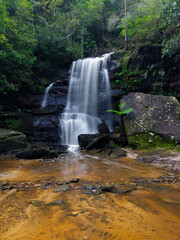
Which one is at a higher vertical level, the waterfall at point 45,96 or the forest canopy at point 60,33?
the forest canopy at point 60,33

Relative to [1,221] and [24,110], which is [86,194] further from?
[24,110]

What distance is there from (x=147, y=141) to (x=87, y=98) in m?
8.38

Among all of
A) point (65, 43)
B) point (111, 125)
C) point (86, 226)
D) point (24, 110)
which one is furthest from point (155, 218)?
point (65, 43)

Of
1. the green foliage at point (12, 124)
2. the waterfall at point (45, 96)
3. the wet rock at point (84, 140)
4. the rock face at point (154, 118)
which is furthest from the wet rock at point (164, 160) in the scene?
the waterfall at point (45, 96)

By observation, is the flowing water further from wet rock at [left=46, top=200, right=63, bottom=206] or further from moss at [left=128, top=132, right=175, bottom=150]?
moss at [left=128, top=132, right=175, bottom=150]

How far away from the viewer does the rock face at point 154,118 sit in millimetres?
7320

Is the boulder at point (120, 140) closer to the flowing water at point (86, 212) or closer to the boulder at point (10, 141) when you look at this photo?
the boulder at point (10, 141)

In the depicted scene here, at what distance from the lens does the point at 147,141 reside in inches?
293

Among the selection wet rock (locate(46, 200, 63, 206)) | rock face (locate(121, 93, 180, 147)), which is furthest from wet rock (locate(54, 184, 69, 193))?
rock face (locate(121, 93, 180, 147))

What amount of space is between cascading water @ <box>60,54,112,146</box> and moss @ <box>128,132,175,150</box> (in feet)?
15.0

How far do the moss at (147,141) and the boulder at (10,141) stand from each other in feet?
18.6

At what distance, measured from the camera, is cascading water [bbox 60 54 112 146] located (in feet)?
39.5

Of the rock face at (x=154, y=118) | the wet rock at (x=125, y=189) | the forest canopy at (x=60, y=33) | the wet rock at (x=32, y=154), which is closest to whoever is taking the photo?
the wet rock at (x=125, y=189)

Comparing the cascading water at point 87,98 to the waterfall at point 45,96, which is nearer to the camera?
the cascading water at point 87,98
